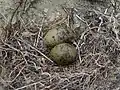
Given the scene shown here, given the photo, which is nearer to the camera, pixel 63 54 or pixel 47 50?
pixel 63 54

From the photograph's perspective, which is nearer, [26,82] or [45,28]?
[26,82]

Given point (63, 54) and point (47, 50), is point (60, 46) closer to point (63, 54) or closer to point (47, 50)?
point (63, 54)

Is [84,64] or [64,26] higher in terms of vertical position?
[64,26]

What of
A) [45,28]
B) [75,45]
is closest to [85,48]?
[75,45]

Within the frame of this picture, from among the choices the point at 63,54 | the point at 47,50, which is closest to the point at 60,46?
the point at 63,54

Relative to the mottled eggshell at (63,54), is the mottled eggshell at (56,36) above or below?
above

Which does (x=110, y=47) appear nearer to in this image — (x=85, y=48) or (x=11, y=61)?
(x=85, y=48)

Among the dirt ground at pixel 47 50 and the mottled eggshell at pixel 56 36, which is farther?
the mottled eggshell at pixel 56 36
